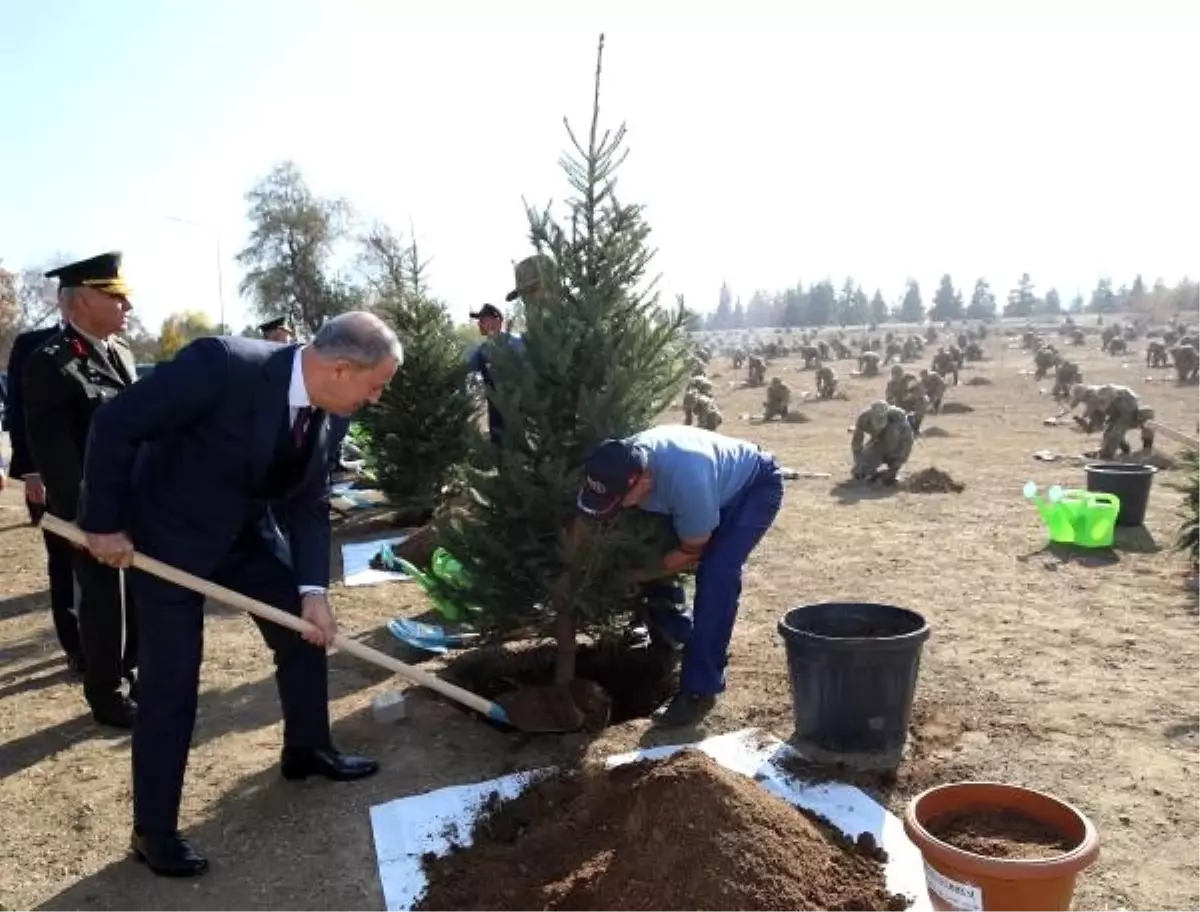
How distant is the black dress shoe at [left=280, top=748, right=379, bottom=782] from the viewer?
407 cm

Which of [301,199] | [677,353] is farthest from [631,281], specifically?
[301,199]

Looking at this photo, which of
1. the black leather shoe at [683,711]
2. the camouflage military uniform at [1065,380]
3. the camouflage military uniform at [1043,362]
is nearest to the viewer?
the black leather shoe at [683,711]

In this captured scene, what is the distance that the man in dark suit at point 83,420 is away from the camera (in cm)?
468

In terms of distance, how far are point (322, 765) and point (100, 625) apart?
154 centimetres

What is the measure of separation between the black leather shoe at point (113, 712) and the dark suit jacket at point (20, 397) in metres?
1.36

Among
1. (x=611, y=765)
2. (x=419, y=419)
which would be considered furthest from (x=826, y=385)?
(x=611, y=765)

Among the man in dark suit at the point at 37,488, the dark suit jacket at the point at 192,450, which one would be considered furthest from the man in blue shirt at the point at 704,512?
the man in dark suit at the point at 37,488

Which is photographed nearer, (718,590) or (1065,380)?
(718,590)

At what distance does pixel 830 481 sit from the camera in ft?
42.8

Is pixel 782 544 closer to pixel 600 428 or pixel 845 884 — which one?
pixel 600 428

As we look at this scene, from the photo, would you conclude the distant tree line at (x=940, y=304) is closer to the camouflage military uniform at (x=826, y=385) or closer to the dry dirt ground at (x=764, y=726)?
the camouflage military uniform at (x=826, y=385)

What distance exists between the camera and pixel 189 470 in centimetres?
332

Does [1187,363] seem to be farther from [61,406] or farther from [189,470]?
[189,470]

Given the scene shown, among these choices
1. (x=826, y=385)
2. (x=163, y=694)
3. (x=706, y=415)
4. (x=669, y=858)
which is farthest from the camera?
(x=826, y=385)
